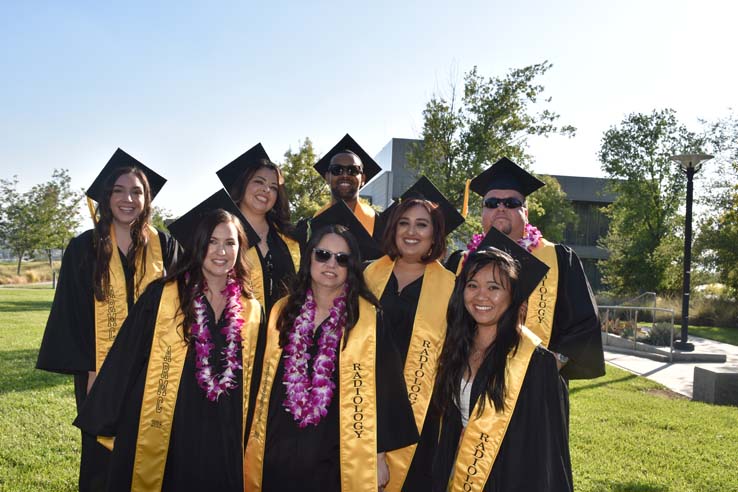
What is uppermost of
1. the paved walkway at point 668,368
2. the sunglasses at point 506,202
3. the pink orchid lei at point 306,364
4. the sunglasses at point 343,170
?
the sunglasses at point 343,170

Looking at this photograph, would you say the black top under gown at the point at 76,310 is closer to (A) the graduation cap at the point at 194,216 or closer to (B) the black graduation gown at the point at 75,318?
(B) the black graduation gown at the point at 75,318

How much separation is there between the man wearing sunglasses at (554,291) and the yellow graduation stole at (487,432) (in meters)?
0.83

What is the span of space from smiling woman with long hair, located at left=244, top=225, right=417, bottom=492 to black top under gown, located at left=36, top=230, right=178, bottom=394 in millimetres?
1362

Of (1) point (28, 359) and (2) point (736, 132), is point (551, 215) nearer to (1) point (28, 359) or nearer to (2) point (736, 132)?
(2) point (736, 132)

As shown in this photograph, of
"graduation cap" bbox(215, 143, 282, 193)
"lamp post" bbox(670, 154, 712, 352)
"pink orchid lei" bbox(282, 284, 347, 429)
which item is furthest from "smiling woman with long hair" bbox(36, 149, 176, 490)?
"lamp post" bbox(670, 154, 712, 352)

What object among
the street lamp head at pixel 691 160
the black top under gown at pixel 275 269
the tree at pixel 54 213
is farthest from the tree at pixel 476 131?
the tree at pixel 54 213

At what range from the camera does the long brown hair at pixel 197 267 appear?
3195mm

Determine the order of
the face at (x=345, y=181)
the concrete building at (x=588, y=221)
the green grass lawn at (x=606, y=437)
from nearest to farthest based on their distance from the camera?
1. the face at (x=345, y=181)
2. the green grass lawn at (x=606, y=437)
3. the concrete building at (x=588, y=221)

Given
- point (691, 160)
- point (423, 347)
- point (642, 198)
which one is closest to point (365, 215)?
point (423, 347)

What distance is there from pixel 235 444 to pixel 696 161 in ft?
43.8

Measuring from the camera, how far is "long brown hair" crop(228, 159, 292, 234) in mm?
4367

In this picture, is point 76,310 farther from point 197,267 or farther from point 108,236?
point 197,267

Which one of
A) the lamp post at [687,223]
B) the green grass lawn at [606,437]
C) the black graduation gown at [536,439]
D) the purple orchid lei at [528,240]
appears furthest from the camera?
the lamp post at [687,223]

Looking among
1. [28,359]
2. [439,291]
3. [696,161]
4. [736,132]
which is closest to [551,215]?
[736,132]
